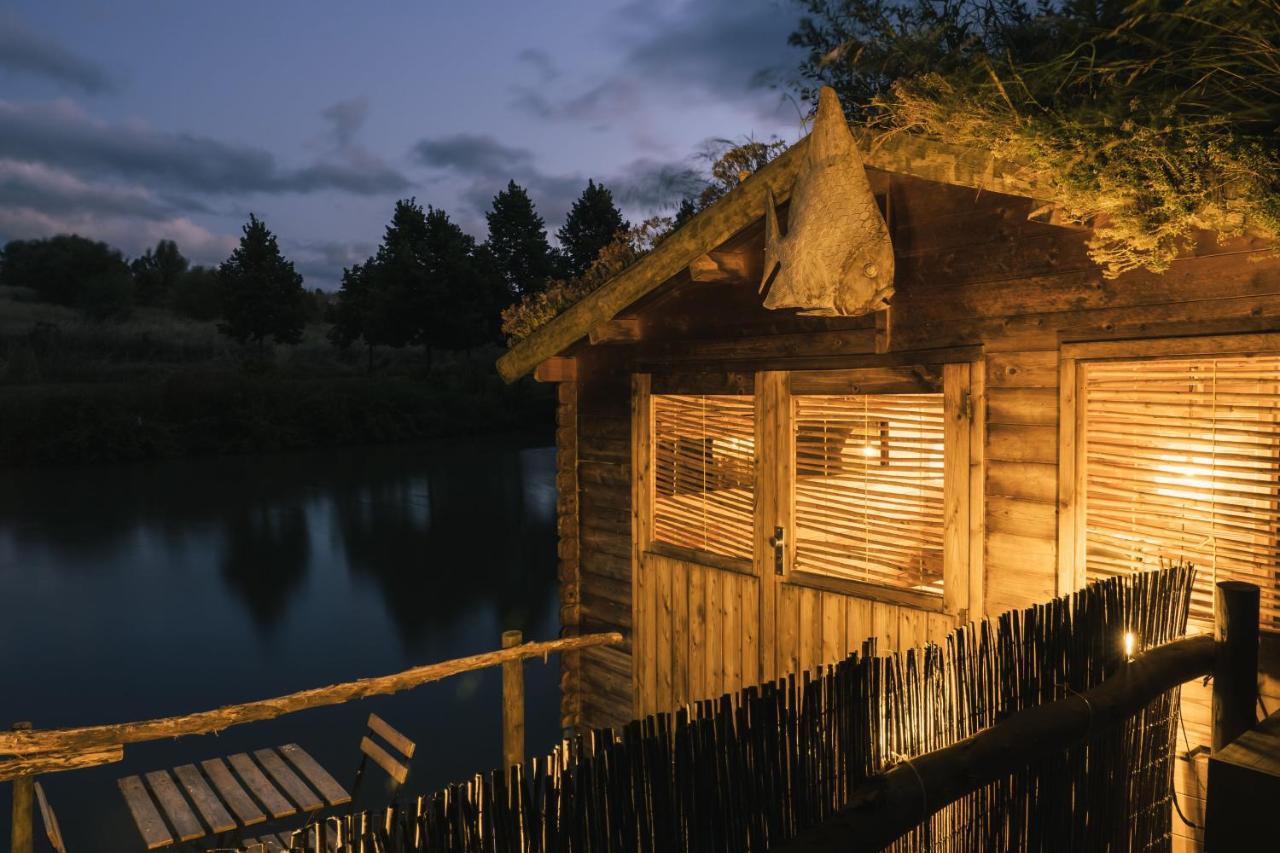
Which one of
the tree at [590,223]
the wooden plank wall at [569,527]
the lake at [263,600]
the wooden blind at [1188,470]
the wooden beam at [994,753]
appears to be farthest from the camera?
the tree at [590,223]

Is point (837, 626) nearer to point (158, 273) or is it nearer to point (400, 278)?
point (400, 278)

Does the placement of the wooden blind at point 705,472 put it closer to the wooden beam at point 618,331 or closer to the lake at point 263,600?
the wooden beam at point 618,331

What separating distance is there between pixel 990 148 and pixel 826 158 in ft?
2.85

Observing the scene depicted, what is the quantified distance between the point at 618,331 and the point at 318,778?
13.5ft

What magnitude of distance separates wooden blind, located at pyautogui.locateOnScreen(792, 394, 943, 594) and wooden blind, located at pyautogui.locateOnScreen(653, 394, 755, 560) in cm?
52

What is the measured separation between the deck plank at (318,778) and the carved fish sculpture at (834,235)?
480 cm

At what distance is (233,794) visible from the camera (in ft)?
22.8

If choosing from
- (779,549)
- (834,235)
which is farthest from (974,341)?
(779,549)

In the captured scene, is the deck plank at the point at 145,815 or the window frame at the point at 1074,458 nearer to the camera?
the window frame at the point at 1074,458

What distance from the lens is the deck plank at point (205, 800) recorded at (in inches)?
257

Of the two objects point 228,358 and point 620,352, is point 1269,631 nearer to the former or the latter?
point 620,352

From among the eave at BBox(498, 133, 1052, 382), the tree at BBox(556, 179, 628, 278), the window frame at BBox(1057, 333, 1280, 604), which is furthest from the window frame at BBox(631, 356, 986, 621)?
the tree at BBox(556, 179, 628, 278)

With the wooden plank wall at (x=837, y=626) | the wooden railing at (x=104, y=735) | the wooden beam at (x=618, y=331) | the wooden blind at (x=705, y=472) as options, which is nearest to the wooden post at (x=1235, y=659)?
the wooden plank wall at (x=837, y=626)

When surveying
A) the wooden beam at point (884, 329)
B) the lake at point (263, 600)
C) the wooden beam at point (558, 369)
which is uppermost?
the wooden beam at point (884, 329)
